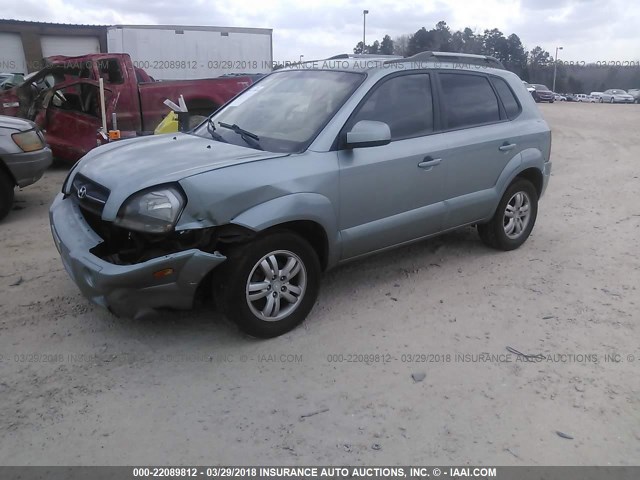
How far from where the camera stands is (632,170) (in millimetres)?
9656

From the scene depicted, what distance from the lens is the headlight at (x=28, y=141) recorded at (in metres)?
6.23

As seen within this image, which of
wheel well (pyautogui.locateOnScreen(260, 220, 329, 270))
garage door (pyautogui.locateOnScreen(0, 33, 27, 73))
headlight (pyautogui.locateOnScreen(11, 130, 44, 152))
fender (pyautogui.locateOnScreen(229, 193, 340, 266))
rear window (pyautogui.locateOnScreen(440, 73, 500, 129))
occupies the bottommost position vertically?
wheel well (pyautogui.locateOnScreen(260, 220, 329, 270))

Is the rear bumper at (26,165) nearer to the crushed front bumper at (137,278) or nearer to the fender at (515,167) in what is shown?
the crushed front bumper at (137,278)

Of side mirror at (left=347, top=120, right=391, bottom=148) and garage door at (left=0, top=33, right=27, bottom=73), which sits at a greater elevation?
garage door at (left=0, top=33, right=27, bottom=73)

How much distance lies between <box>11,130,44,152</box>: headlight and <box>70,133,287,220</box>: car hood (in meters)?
2.66

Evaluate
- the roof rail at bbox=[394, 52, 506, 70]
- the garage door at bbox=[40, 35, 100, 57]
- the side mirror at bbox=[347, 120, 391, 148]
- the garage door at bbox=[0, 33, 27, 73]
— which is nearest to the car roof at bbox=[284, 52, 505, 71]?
the roof rail at bbox=[394, 52, 506, 70]

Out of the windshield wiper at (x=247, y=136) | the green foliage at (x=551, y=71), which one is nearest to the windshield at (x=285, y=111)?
the windshield wiper at (x=247, y=136)

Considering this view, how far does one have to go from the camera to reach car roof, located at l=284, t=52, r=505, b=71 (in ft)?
14.1

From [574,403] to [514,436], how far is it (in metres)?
0.51

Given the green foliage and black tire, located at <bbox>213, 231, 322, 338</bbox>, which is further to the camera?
the green foliage

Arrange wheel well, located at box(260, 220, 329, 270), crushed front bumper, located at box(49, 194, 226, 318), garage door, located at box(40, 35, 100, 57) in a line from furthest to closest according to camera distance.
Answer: garage door, located at box(40, 35, 100, 57), wheel well, located at box(260, 220, 329, 270), crushed front bumper, located at box(49, 194, 226, 318)

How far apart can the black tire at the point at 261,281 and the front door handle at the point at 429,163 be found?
3.89ft

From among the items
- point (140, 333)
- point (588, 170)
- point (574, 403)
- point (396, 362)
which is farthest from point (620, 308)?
point (588, 170)

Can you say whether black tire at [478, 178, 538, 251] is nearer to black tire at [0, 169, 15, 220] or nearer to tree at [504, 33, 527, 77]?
black tire at [0, 169, 15, 220]
